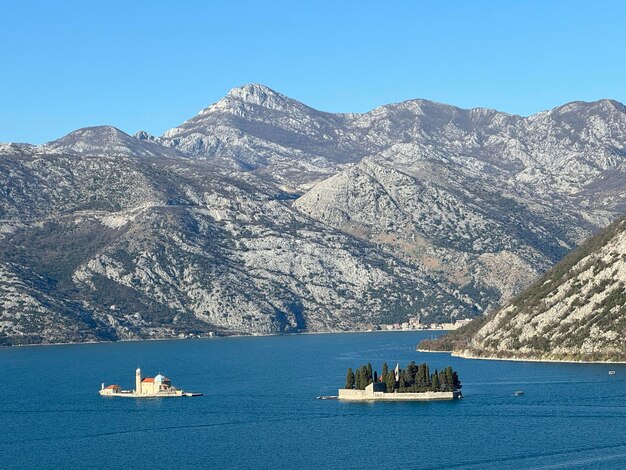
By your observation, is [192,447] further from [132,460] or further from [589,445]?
[589,445]

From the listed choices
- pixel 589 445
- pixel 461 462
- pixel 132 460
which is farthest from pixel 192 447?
pixel 589 445

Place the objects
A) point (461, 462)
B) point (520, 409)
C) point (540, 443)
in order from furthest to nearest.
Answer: point (520, 409), point (540, 443), point (461, 462)

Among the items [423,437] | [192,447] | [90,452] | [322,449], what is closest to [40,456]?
[90,452]

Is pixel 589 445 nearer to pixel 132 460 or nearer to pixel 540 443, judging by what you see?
pixel 540 443

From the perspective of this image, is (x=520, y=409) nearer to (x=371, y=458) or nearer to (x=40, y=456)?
(x=371, y=458)

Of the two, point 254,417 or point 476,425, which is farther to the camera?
point 254,417

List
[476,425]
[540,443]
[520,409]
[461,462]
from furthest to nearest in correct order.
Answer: [520,409] → [476,425] → [540,443] → [461,462]

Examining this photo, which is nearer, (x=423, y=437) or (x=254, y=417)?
(x=423, y=437)

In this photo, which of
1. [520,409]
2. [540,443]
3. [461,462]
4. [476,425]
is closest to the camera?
[461,462]
